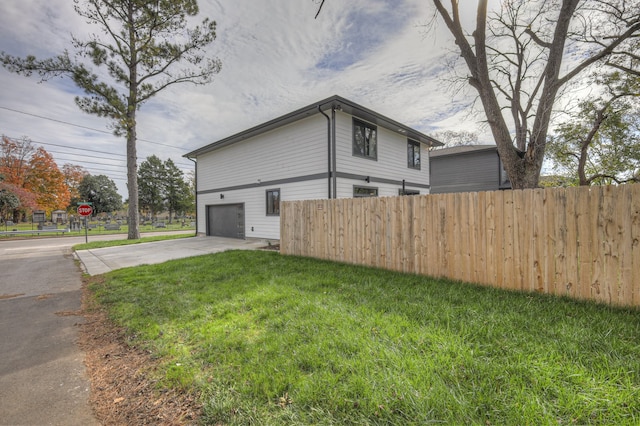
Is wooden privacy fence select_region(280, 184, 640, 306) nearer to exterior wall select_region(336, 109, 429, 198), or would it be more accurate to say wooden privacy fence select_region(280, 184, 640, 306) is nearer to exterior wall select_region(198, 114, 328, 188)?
exterior wall select_region(336, 109, 429, 198)

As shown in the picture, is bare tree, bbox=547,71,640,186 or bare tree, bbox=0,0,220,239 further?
bare tree, bbox=0,0,220,239

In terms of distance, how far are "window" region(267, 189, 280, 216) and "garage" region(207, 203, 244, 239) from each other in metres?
2.13

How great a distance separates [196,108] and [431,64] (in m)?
13.0

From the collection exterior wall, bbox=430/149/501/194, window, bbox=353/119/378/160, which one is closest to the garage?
window, bbox=353/119/378/160

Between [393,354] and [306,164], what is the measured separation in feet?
28.6

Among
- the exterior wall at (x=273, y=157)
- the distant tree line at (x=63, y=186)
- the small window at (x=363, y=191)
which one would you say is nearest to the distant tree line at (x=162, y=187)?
the distant tree line at (x=63, y=186)

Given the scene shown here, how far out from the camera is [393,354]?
2.23 m

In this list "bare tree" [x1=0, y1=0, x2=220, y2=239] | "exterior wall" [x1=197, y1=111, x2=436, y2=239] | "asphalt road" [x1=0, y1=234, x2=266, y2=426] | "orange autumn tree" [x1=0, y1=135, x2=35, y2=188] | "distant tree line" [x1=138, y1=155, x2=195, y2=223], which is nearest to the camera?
"asphalt road" [x1=0, y1=234, x2=266, y2=426]

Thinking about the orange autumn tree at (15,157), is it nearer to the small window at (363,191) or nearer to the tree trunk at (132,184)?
the tree trunk at (132,184)

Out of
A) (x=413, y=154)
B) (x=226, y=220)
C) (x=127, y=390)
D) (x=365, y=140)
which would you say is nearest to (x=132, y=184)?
(x=226, y=220)

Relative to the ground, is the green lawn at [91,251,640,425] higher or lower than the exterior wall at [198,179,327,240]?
lower

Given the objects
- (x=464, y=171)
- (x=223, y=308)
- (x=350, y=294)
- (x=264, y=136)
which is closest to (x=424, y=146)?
(x=464, y=171)

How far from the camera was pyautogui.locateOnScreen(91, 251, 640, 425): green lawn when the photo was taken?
1673 millimetres

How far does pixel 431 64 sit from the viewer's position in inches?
357
